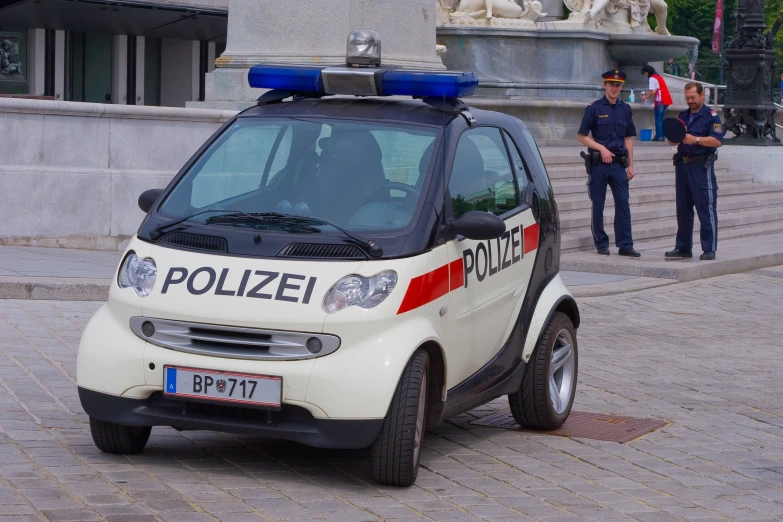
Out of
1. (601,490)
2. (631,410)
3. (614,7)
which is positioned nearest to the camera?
(601,490)

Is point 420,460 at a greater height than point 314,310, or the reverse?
point 314,310

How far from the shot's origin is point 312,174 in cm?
614

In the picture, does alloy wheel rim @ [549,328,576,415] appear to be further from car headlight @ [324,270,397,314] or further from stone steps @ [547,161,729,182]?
stone steps @ [547,161,729,182]

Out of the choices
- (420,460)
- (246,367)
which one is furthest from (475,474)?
(246,367)

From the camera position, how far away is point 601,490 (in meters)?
5.83

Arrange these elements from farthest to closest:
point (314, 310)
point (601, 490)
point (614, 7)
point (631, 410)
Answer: point (614, 7) < point (631, 410) < point (601, 490) < point (314, 310)

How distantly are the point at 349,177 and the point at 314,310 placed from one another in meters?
0.89

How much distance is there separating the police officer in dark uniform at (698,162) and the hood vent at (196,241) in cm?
931

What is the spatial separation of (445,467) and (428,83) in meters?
1.67

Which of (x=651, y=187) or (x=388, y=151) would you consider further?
(x=651, y=187)

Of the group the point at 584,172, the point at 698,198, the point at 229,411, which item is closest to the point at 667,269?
the point at 698,198

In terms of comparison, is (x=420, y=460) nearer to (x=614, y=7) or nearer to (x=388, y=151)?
(x=388, y=151)

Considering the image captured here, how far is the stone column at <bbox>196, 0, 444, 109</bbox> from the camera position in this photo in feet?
50.2

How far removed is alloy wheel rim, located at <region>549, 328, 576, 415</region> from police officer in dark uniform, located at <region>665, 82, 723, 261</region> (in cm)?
760
